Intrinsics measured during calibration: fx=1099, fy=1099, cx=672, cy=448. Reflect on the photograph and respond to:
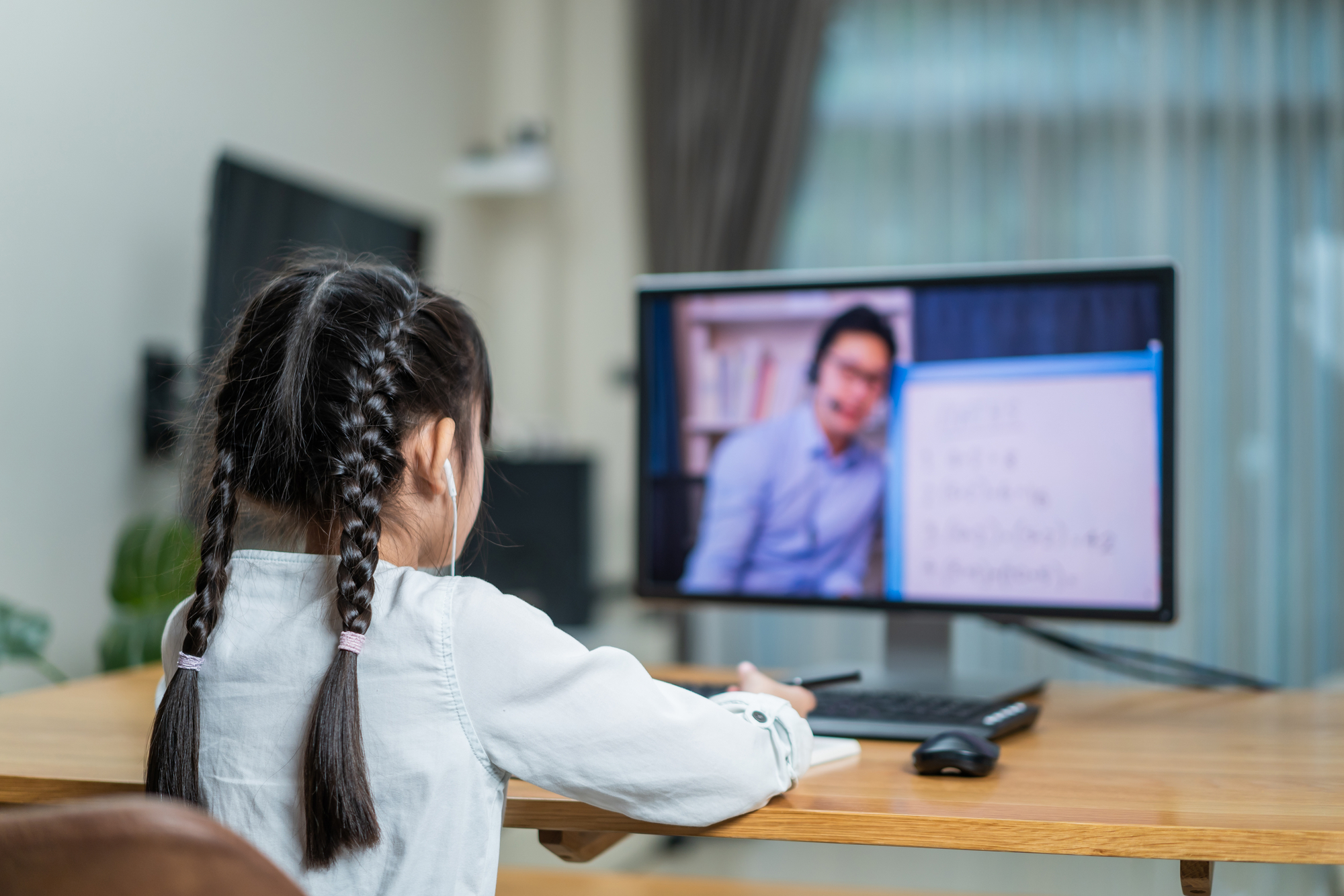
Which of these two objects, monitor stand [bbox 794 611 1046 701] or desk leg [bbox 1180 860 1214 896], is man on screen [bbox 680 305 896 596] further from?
desk leg [bbox 1180 860 1214 896]

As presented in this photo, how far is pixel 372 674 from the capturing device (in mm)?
715

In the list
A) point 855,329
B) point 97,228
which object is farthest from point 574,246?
point 855,329

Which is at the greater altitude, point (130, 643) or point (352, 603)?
→ point (352, 603)

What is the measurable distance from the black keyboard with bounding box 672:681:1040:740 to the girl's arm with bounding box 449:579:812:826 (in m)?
0.27

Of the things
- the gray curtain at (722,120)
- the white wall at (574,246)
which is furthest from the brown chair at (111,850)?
the white wall at (574,246)

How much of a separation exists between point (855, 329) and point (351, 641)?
0.71 m

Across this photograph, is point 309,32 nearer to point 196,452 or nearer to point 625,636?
point 625,636

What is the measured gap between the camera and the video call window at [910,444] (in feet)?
3.73

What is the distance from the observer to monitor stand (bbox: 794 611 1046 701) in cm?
117

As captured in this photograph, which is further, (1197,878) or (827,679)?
(827,679)

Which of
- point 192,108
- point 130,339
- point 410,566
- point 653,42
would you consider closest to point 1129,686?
point 410,566

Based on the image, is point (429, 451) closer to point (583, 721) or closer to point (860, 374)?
point (583, 721)

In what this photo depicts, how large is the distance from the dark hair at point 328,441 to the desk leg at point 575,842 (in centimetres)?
23

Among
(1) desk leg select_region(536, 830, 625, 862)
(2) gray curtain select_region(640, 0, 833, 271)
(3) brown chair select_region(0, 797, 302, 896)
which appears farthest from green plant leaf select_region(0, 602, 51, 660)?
(2) gray curtain select_region(640, 0, 833, 271)
